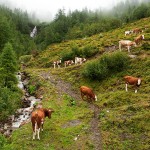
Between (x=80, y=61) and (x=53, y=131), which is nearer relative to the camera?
(x=53, y=131)

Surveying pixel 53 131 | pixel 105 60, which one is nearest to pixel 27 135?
pixel 53 131

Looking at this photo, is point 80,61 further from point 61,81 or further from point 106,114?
point 106,114

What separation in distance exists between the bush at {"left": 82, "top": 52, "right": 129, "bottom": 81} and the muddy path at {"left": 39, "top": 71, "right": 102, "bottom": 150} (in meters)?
3.15

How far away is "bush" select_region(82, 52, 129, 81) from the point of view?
3904 cm

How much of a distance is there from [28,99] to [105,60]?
35.8ft

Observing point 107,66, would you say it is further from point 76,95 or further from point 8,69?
point 8,69

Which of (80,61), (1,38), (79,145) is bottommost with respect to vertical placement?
(79,145)

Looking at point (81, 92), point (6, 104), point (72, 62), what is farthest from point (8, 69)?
point (72, 62)

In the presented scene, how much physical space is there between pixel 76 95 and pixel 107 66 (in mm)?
6235

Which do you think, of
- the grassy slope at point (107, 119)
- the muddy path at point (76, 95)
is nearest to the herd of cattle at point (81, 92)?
the grassy slope at point (107, 119)

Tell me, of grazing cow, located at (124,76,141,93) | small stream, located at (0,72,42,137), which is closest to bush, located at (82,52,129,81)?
grazing cow, located at (124,76,141,93)

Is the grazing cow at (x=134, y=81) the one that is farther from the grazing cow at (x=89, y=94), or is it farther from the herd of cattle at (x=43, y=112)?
the grazing cow at (x=89, y=94)

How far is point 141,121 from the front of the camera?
25828 mm

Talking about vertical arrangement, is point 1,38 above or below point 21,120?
above
